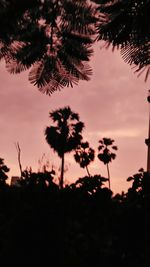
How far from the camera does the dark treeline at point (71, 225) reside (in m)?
5.46

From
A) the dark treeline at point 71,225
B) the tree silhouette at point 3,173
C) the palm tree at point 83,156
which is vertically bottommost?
the dark treeline at point 71,225

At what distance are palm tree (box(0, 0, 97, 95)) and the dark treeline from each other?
77.9 inches

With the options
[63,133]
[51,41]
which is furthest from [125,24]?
[63,133]

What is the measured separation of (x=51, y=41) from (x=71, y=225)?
8.87 ft

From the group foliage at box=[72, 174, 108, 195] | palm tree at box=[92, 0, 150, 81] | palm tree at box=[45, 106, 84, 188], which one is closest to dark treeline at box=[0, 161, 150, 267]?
foliage at box=[72, 174, 108, 195]

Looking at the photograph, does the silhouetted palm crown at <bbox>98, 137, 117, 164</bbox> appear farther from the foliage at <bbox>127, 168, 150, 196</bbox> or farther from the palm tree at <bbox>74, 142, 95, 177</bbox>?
the foliage at <bbox>127, 168, 150, 196</bbox>

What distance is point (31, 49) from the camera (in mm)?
7129

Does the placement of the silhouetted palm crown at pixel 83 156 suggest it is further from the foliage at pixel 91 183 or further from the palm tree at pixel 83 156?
the foliage at pixel 91 183

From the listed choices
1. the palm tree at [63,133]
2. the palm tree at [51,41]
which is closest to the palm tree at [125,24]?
the palm tree at [51,41]

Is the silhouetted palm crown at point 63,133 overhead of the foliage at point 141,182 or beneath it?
overhead

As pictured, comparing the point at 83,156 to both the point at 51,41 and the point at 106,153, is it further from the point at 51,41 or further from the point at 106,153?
the point at 51,41

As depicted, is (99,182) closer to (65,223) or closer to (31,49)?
(65,223)

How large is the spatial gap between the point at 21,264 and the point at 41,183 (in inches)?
32.3

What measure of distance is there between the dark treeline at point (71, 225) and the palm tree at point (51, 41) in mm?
1980
